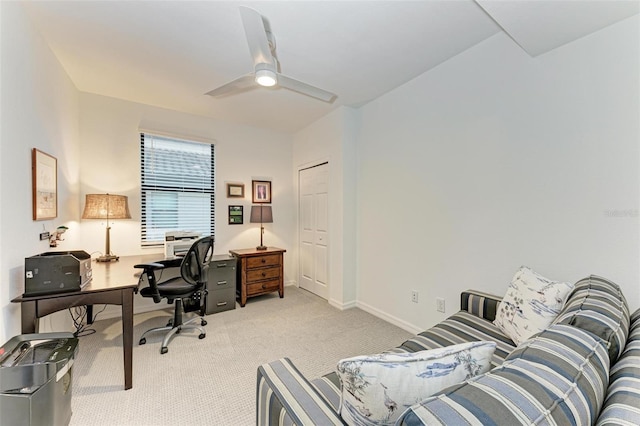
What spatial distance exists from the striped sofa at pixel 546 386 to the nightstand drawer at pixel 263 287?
8.39 ft

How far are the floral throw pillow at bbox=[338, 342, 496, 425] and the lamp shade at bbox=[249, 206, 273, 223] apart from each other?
10.7 ft

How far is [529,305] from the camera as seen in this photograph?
58.5 inches

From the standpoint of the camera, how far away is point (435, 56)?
2.31 meters

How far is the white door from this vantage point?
3.75 m

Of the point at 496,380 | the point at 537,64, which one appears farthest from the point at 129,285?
the point at 537,64

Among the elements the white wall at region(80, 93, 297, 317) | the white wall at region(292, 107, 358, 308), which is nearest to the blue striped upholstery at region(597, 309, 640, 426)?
the white wall at region(292, 107, 358, 308)

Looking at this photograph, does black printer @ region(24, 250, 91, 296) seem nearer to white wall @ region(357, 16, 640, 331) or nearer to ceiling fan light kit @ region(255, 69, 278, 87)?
ceiling fan light kit @ region(255, 69, 278, 87)

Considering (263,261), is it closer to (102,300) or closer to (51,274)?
(102,300)

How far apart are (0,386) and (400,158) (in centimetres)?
318

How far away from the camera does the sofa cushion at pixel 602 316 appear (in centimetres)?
86

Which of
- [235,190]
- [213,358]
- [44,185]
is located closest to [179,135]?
[235,190]

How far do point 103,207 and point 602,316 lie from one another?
3.83 metres

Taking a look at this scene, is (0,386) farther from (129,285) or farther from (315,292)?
(315,292)

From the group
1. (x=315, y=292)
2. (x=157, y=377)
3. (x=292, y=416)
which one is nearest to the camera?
(x=292, y=416)
